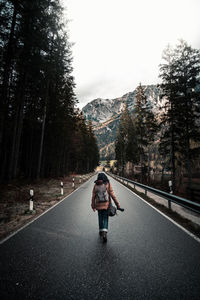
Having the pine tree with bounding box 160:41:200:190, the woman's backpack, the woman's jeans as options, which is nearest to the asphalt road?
the woman's jeans

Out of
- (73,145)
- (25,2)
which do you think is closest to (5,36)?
(25,2)

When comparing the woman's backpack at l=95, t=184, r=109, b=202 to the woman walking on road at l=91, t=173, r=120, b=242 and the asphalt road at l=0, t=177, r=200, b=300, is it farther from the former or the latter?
the asphalt road at l=0, t=177, r=200, b=300

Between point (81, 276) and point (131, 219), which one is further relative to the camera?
point (131, 219)

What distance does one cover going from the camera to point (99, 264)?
319 cm

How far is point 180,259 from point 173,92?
18189mm

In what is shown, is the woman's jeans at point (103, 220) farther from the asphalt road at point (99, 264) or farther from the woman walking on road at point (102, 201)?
the asphalt road at point (99, 264)

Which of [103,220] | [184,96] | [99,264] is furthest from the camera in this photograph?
[184,96]

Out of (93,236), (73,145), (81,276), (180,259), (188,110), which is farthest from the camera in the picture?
(73,145)

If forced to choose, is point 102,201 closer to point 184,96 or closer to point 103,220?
point 103,220

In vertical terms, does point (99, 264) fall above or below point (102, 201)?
below

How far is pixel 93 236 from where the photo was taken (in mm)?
4707

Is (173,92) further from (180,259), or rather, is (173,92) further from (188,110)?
(180,259)

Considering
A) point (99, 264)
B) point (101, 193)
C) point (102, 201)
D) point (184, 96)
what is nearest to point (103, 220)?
point (102, 201)

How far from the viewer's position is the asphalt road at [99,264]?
2416mm
